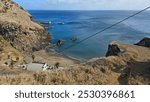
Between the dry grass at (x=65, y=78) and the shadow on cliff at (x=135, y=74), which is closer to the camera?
the dry grass at (x=65, y=78)

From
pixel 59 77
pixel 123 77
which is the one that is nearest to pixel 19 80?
pixel 59 77

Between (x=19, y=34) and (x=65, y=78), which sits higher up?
(x=65, y=78)

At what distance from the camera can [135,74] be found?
15500 millimetres

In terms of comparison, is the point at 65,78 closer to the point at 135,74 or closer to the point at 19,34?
the point at 135,74

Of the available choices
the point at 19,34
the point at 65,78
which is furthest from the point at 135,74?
the point at 19,34

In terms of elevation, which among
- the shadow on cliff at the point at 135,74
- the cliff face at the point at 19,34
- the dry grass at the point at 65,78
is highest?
the dry grass at the point at 65,78

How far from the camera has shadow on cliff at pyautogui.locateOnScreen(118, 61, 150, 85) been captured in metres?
14.6

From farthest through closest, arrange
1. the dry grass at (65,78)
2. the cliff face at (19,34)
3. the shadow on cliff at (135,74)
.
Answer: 1. the cliff face at (19,34)
2. the shadow on cliff at (135,74)
3. the dry grass at (65,78)

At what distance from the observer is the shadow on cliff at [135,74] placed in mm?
14578

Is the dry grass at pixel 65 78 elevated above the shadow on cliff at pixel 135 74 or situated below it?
above

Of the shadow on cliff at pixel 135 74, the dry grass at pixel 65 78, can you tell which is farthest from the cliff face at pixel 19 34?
the dry grass at pixel 65 78

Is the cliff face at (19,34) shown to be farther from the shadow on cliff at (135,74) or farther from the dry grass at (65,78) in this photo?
the dry grass at (65,78)

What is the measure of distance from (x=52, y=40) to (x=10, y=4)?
662 inches

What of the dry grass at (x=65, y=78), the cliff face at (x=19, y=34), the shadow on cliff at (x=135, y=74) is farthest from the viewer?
the cliff face at (x=19, y=34)
